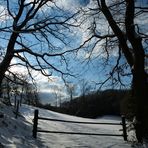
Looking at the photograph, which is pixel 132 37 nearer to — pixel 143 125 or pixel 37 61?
pixel 143 125

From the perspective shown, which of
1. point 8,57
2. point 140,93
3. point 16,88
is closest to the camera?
point 140,93

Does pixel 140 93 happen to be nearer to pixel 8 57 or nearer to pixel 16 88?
pixel 8 57

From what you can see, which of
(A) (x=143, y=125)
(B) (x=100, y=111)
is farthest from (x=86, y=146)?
(B) (x=100, y=111)

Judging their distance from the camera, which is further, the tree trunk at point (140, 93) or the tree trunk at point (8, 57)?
the tree trunk at point (8, 57)

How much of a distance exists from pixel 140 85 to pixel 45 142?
4889 mm

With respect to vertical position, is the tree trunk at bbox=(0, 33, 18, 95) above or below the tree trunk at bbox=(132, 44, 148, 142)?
above

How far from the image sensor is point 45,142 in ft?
41.8

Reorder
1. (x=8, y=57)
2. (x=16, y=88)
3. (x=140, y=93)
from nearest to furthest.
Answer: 1. (x=140, y=93)
2. (x=8, y=57)
3. (x=16, y=88)

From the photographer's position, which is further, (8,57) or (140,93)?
(8,57)

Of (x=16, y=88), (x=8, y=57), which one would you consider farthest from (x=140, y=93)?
(x=16, y=88)

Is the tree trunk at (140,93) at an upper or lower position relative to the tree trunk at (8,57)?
lower

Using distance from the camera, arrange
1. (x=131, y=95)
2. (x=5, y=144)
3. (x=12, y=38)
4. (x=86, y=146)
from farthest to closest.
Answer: (x=12, y=38) → (x=131, y=95) → (x=86, y=146) → (x=5, y=144)

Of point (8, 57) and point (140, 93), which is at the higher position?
point (8, 57)

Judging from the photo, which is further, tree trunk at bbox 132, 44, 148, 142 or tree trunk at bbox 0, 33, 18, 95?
tree trunk at bbox 0, 33, 18, 95
